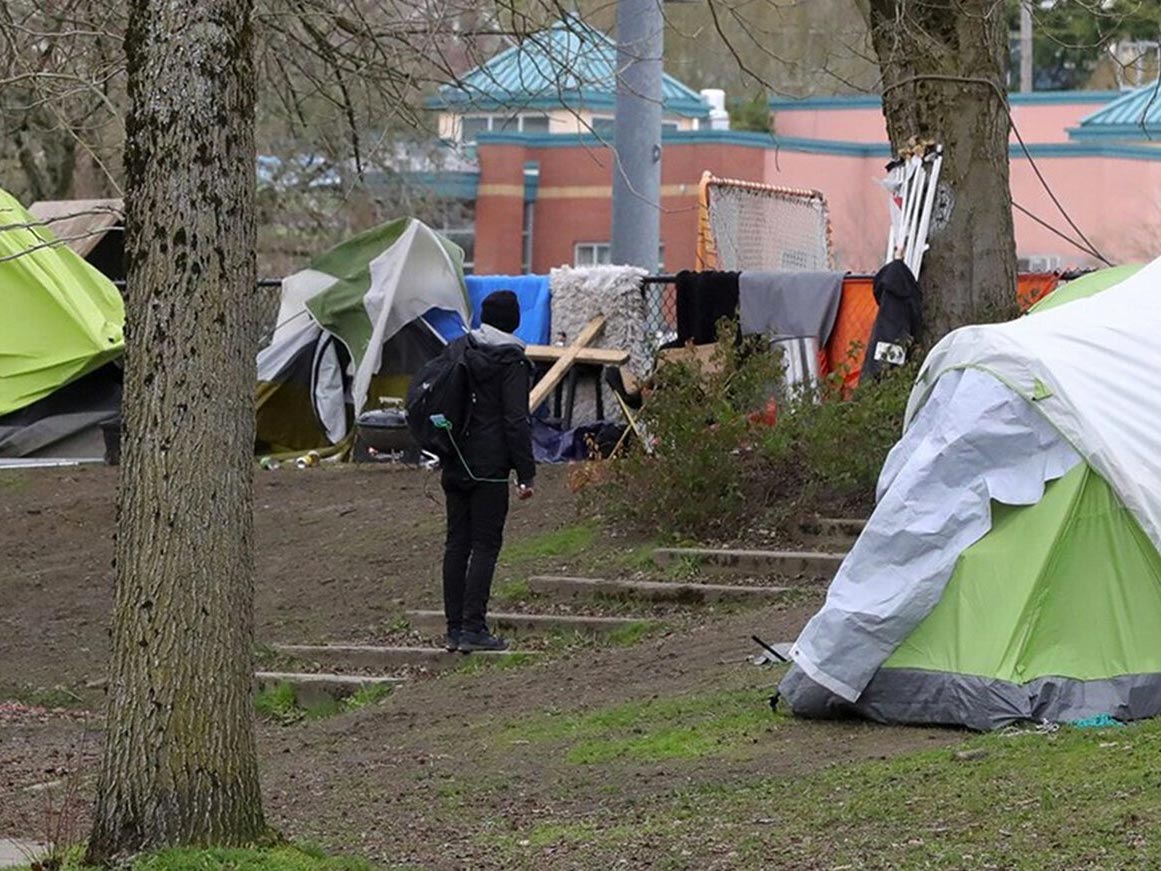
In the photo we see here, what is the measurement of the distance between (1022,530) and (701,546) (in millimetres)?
4534

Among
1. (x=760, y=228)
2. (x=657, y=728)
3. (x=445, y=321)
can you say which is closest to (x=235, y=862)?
(x=657, y=728)

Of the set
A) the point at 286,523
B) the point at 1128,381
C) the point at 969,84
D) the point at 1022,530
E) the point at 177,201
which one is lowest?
the point at 286,523

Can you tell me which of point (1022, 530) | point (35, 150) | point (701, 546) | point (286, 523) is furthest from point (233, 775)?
point (35, 150)

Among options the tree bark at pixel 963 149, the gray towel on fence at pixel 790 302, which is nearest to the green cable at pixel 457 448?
the tree bark at pixel 963 149

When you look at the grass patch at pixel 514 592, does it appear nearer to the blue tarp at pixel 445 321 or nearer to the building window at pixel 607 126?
the blue tarp at pixel 445 321

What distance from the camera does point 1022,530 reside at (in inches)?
323

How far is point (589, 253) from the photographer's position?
1732 inches

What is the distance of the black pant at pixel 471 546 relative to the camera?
428 inches

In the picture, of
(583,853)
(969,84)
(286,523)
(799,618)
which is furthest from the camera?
(286,523)

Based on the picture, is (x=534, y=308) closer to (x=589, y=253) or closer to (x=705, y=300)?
(x=705, y=300)

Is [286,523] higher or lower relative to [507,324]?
lower

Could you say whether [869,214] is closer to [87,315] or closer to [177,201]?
[87,315]

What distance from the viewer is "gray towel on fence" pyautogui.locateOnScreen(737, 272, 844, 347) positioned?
15734mm

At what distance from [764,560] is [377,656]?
230 cm
